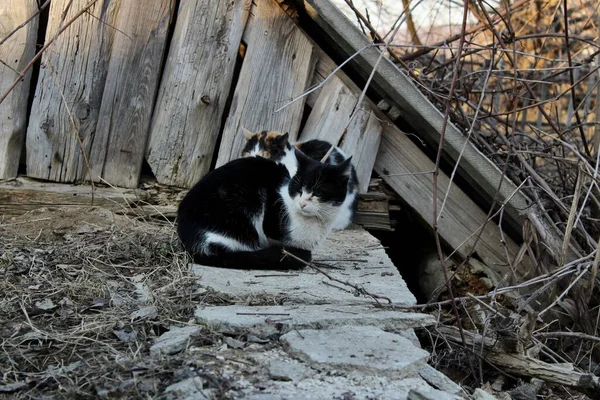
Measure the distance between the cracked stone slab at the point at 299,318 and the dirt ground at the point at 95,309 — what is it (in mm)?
106

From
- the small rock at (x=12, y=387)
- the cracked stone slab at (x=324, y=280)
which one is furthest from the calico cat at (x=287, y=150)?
the small rock at (x=12, y=387)

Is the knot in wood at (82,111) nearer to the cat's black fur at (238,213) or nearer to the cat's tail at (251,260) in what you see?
the cat's black fur at (238,213)

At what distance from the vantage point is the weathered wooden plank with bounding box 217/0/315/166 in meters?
5.60

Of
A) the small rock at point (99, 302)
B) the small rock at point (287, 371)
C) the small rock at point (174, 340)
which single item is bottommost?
the small rock at point (99, 302)

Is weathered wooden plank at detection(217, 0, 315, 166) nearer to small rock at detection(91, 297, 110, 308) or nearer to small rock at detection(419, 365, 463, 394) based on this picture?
small rock at detection(91, 297, 110, 308)

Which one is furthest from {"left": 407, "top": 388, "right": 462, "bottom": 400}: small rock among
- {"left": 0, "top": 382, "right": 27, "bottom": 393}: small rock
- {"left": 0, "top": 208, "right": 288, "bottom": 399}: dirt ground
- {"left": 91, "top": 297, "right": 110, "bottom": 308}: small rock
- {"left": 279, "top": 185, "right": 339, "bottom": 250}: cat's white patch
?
{"left": 279, "top": 185, "right": 339, "bottom": 250}: cat's white patch

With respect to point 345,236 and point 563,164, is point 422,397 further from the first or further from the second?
point 563,164

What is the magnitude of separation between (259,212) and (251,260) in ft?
1.19

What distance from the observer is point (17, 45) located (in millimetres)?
5285

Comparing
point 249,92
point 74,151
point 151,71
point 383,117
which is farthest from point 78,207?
point 383,117

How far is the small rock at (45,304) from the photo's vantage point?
3.37 metres

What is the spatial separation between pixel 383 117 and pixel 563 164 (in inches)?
59.6

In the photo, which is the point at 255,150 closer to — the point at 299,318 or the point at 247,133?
the point at 247,133

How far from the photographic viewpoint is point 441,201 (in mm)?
5695
